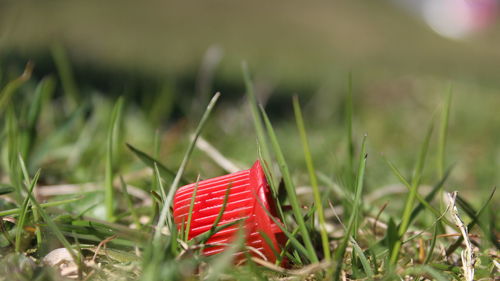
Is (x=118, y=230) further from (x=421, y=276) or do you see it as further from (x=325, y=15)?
(x=325, y=15)

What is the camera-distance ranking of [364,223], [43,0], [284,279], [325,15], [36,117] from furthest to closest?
1. [325,15]
2. [43,0]
3. [36,117]
4. [364,223]
5. [284,279]

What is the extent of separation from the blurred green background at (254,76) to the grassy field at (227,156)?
0.06 feet

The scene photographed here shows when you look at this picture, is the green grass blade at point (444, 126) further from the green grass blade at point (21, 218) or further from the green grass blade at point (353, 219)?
the green grass blade at point (21, 218)

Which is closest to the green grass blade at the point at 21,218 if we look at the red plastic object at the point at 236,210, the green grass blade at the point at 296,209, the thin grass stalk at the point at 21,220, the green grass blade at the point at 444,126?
the thin grass stalk at the point at 21,220

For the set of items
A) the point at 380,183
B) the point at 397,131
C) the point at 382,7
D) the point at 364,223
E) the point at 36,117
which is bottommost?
the point at 382,7

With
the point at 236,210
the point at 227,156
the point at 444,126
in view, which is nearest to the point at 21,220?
the point at 236,210

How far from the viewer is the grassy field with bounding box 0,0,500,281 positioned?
2.93ft

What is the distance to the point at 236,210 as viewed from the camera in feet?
3.08

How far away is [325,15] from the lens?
33.6 feet

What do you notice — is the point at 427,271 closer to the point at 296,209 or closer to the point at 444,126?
the point at 296,209

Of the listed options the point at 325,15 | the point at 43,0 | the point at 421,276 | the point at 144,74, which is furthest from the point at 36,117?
the point at 325,15

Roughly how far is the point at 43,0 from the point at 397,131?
4983mm

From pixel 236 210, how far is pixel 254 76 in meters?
2.80

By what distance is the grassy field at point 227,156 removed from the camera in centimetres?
89
